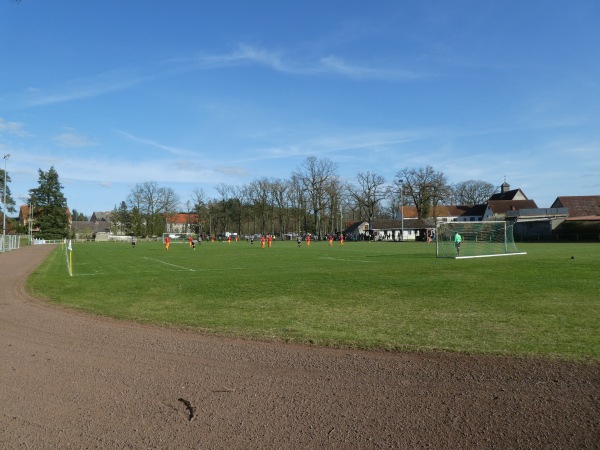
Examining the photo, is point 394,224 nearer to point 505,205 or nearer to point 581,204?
point 505,205

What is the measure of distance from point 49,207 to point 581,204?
101770 mm

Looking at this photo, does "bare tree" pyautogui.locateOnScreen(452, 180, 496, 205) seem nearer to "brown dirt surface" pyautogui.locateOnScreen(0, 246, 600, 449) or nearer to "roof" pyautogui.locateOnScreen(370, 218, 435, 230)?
"roof" pyautogui.locateOnScreen(370, 218, 435, 230)

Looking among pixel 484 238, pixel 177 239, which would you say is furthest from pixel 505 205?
pixel 484 238

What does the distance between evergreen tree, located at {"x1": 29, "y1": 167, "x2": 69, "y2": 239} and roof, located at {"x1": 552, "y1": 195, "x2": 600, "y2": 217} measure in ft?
317

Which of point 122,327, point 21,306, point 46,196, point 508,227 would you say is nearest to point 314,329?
point 122,327

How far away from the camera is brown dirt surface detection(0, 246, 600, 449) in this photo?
4316mm

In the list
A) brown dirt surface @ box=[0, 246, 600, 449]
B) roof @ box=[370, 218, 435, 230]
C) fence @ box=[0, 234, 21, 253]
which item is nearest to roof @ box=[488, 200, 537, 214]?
roof @ box=[370, 218, 435, 230]

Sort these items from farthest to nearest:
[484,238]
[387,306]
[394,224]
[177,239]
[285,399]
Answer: [394,224], [177,239], [484,238], [387,306], [285,399]

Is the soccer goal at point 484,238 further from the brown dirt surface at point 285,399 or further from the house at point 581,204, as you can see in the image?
the house at point 581,204

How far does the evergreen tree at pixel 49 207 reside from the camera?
3863 inches

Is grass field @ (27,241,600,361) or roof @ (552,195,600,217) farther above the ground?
roof @ (552,195,600,217)

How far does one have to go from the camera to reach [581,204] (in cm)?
8238

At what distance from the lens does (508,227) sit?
35125mm

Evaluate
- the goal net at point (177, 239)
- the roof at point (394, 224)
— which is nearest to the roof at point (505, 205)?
the roof at point (394, 224)
